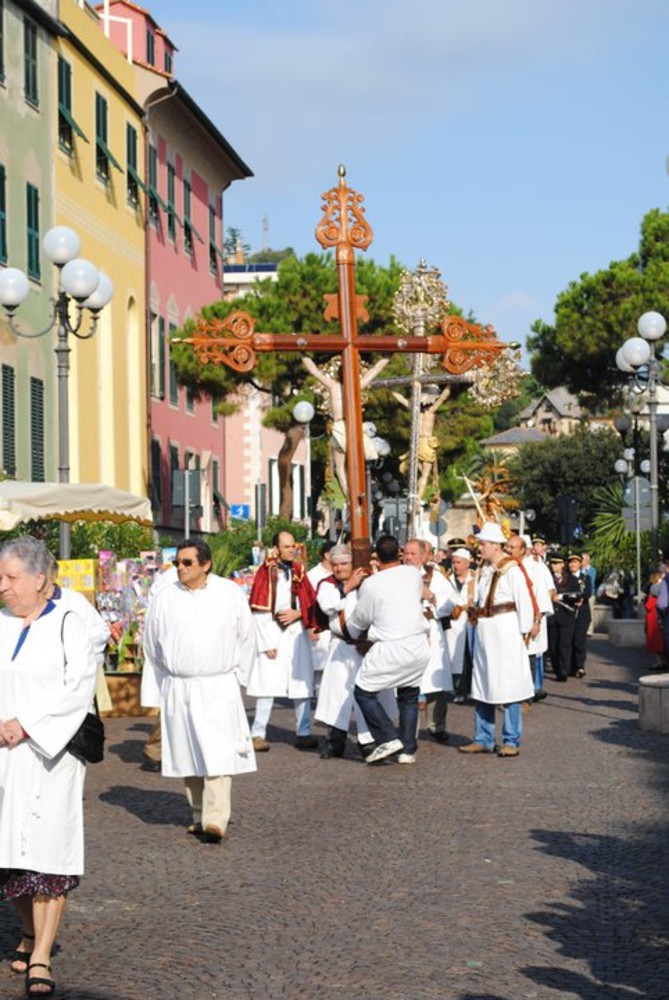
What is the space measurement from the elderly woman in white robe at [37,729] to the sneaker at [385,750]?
290 inches

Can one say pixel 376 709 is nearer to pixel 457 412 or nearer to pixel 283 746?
pixel 283 746

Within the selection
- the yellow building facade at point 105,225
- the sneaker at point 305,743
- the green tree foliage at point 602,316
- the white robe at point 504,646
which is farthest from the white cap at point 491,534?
the green tree foliage at point 602,316

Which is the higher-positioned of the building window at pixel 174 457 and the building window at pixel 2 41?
the building window at pixel 2 41

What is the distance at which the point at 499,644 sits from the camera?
15836 millimetres

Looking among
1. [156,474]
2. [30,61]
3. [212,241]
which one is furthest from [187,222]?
[30,61]

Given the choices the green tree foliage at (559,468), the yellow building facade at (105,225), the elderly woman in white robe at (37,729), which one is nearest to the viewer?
the elderly woman in white robe at (37,729)

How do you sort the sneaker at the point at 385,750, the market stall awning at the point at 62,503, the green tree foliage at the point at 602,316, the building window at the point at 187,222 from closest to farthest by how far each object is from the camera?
the sneaker at the point at 385,750, the market stall awning at the point at 62,503, the building window at the point at 187,222, the green tree foliage at the point at 602,316

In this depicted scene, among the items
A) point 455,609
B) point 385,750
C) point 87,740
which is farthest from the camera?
point 455,609

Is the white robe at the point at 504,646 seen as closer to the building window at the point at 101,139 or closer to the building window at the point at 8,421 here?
the building window at the point at 8,421

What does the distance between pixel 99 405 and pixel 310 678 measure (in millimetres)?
23123

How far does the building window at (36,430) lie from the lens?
33406mm

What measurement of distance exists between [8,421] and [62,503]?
14476 millimetres

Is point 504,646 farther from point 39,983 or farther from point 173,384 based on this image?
point 173,384

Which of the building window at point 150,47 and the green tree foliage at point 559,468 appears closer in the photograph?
the building window at point 150,47
